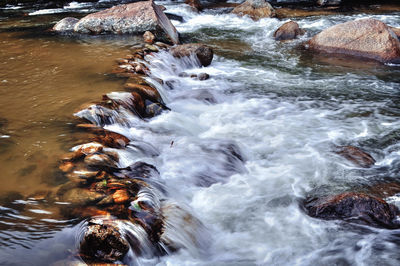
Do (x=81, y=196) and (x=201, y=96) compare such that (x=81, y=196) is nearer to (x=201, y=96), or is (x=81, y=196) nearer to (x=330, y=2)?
(x=201, y=96)

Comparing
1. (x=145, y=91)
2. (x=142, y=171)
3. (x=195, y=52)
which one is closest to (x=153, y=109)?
(x=145, y=91)

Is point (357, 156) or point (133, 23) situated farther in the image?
point (133, 23)

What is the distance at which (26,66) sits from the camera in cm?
799

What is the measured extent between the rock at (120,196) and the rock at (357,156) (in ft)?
10.7

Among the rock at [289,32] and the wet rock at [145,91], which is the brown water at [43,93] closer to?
the wet rock at [145,91]

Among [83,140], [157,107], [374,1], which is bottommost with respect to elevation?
[374,1]

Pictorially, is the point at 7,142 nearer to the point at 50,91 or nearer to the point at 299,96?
the point at 50,91

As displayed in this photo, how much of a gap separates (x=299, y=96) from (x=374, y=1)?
13522 millimetres

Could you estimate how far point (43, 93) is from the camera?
6445mm

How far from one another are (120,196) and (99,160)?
83cm

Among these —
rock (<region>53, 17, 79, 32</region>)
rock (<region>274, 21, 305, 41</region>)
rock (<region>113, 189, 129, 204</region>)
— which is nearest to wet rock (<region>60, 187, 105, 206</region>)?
rock (<region>113, 189, 129, 204</region>)

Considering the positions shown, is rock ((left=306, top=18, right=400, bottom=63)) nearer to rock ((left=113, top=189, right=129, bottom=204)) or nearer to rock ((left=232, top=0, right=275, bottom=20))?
rock ((left=232, top=0, right=275, bottom=20))

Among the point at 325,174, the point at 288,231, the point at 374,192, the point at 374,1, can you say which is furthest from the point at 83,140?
the point at 374,1

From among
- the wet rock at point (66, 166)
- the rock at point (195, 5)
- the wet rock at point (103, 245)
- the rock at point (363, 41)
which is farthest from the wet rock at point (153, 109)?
the rock at point (195, 5)
